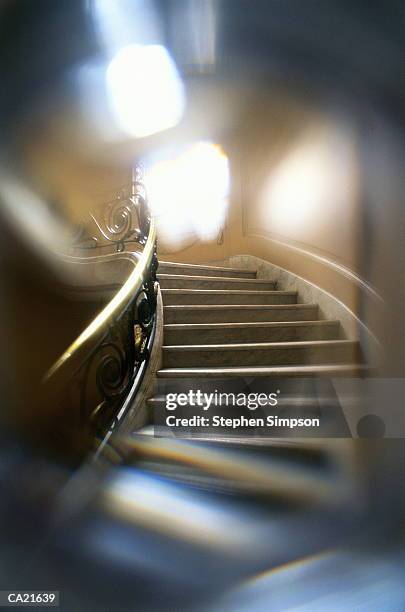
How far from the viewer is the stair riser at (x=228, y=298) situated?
1.90 meters

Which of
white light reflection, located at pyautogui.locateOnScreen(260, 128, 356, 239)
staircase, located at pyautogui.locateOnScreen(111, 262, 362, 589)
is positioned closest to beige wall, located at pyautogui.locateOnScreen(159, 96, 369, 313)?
white light reflection, located at pyautogui.locateOnScreen(260, 128, 356, 239)

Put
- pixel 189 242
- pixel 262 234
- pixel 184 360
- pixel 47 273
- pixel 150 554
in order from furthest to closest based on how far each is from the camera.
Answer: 1. pixel 189 242
2. pixel 262 234
3. pixel 184 360
4. pixel 47 273
5. pixel 150 554

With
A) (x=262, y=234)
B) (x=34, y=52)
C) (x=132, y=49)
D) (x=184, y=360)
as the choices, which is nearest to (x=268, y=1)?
(x=132, y=49)

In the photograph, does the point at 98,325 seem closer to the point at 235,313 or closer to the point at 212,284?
the point at 235,313

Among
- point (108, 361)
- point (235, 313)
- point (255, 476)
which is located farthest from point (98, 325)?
point (235, 313)

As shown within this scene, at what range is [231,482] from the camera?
80cm

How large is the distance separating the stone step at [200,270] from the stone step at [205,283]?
82 millimetres

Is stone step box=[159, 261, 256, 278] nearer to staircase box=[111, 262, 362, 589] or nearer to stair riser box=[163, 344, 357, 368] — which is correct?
stair riser box=[163, 344, 357, 368]

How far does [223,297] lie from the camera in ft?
6.45

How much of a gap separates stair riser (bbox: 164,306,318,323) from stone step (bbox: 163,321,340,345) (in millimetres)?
109

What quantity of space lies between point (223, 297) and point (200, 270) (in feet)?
1.43

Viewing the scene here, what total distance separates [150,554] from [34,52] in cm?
91

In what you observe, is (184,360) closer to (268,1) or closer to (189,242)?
(268,1)

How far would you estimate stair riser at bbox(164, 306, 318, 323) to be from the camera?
173 cm
